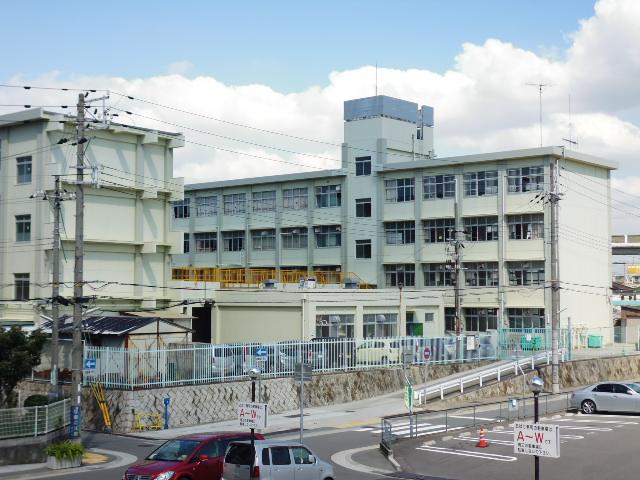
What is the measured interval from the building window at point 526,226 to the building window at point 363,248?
539 inches

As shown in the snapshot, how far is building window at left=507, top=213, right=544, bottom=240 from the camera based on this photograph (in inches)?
2564

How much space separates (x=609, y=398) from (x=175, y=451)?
22449 mm

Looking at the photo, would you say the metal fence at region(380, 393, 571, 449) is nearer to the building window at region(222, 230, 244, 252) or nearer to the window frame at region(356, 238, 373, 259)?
the window frame at region(356, 238, 373, 259)

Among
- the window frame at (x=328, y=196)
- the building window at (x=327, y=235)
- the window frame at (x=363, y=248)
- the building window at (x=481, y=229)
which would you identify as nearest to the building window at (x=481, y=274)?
the building window at (x=481, y=229)

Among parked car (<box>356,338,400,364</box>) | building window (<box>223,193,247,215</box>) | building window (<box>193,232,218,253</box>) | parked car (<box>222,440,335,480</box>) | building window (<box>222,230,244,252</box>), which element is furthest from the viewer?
building window (<box>193,232,218,253</box>)

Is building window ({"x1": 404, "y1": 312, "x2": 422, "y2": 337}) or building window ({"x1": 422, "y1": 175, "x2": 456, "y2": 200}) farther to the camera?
building window ({"x1": 422, "y1": 175, "x2": 456, "y2": 200})

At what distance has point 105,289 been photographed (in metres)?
53.4

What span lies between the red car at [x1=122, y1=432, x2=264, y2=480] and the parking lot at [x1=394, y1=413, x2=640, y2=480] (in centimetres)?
651

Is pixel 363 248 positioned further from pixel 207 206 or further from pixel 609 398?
pixel 609 398

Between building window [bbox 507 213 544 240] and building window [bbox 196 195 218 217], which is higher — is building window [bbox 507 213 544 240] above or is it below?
below

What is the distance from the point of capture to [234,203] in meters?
85.6

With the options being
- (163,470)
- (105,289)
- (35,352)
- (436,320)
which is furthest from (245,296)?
(163,470)

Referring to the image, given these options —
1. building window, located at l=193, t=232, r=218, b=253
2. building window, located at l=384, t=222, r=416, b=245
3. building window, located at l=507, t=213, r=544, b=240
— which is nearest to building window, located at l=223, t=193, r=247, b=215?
building window, located at l=193, t=232, r=218, b=253

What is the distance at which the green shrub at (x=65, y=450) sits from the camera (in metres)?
26.1
